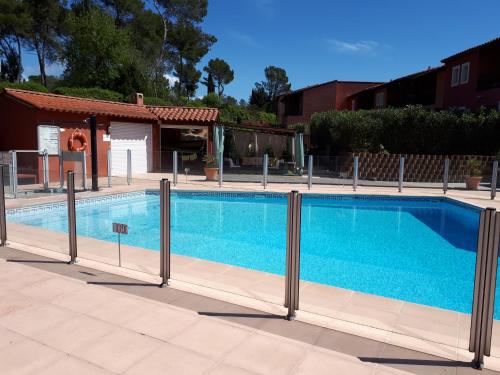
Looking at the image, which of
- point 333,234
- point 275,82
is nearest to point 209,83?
point 275,82

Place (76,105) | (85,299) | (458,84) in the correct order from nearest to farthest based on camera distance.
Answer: (85,299)
(76,105)
(458,84)

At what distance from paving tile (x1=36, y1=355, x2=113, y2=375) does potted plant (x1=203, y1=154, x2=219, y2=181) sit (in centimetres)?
1394

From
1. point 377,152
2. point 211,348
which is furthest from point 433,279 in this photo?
point 377,152

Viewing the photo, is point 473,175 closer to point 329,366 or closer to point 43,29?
point 329,366

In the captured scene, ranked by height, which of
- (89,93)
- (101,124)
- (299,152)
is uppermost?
(89,93)

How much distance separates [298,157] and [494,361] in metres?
15.4

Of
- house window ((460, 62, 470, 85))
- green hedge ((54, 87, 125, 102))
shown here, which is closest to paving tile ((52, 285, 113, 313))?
green hedge ((54, 87, 125, 102))

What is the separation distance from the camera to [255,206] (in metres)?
12.9

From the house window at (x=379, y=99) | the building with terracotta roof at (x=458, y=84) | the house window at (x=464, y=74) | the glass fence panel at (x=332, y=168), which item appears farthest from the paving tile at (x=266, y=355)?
the house window at (x=379, y=99)

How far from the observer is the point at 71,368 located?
291cm

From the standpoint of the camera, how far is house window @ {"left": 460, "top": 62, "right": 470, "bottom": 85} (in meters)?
23.0

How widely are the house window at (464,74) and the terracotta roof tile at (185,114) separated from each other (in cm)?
1444

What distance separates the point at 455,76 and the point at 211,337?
25660mm

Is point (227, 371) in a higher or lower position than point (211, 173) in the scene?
lower
